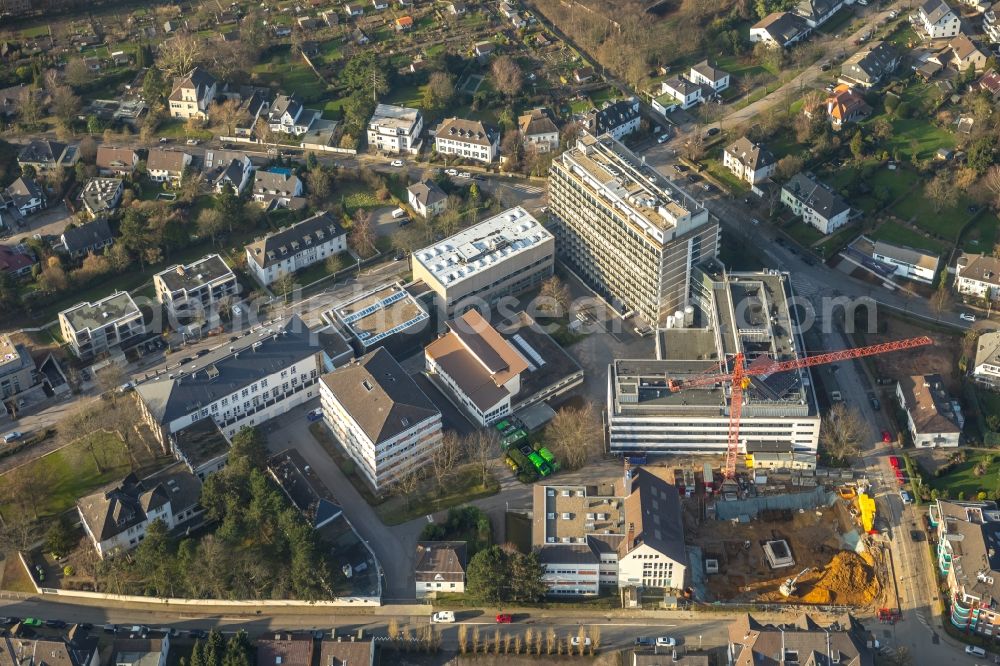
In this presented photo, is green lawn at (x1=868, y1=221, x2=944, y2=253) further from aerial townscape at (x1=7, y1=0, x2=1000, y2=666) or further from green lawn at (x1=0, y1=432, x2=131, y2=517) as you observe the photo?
green lawn at (x1=0, y1=432, x2=131, y2=517)

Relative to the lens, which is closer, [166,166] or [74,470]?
[74,470]

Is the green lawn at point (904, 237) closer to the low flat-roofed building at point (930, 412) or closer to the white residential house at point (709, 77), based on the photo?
the low flat-roofed building at point (930, 412)

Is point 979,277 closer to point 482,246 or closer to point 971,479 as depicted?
point 971,479

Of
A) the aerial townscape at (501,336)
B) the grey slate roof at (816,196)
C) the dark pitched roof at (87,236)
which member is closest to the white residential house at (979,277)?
the aerial townscape at (501,336)

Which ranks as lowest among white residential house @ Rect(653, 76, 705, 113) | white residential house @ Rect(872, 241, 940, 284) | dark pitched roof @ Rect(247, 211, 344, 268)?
white residential house @ Rect(872, 241, 940, 284)

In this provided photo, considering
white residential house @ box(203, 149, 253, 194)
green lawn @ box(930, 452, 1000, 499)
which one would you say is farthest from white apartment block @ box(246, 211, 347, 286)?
green lawn @ box(930, 452, 1000, 499)

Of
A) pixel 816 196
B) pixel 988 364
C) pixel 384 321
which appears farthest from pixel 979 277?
pixel 384 321

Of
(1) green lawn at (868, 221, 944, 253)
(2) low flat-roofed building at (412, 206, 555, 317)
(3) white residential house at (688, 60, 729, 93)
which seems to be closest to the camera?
(2) low flat-roofed building at (412, 206, 555, 317)
